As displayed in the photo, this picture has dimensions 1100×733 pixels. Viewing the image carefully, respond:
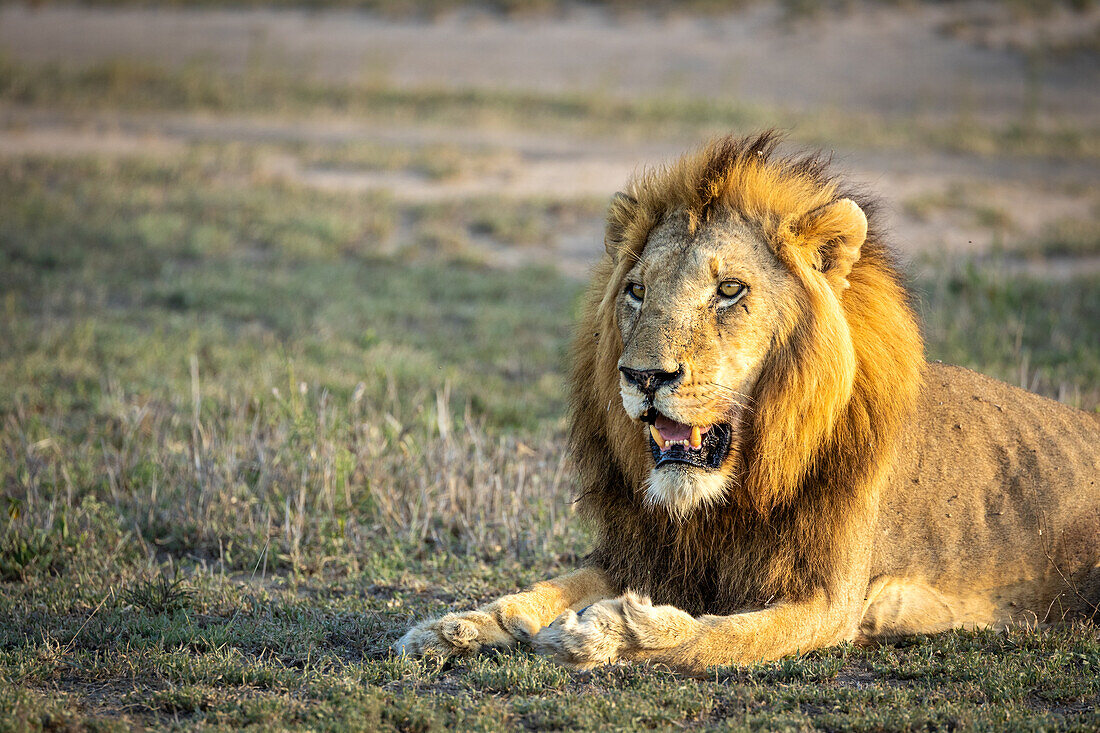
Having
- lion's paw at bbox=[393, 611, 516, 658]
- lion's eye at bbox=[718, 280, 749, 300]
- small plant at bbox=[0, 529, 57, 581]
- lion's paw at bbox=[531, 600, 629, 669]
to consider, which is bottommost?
small plant at bbox=[0, 529, 57, 581]

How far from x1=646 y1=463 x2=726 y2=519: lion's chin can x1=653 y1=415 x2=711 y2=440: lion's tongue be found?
0.10 m

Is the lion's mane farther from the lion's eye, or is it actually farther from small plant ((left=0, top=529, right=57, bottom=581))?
small plant ((left=0, top=529, right=57, bottom=581))

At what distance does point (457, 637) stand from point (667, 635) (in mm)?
777

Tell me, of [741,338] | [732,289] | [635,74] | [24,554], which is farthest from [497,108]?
[741,338]

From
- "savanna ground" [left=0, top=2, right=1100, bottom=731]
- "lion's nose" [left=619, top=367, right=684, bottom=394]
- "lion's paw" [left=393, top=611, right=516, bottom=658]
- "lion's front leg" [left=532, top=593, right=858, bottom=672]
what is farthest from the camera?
"lion's paw" [left=393, top=611, right=516, bottom=658]

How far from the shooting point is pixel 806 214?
421cm

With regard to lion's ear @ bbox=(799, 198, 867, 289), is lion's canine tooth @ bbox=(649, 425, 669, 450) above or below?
below

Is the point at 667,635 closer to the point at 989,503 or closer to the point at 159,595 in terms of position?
the point at 989,503

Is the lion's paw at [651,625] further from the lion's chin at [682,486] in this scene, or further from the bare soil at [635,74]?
the bare soil at [635,74]

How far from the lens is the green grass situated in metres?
3.92

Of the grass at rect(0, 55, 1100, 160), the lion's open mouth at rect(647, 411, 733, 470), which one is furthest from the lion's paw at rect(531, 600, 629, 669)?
the grass at rect(0, 55, 1100, 160)

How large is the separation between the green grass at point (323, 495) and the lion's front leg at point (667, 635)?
0.27 ft

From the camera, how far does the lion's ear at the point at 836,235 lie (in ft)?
13.7

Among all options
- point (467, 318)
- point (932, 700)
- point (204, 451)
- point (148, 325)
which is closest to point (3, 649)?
point (204, 451)
